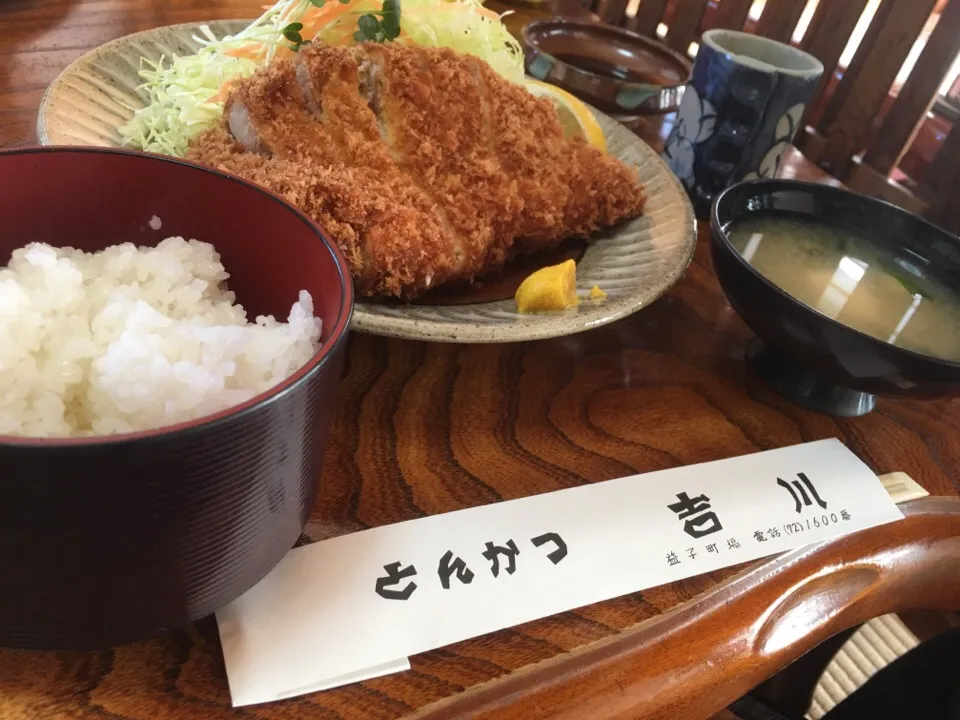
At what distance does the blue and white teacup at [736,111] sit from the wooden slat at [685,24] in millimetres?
1670

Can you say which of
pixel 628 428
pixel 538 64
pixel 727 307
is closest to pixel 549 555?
pixel 628 428

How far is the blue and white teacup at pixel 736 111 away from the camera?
1268 millimetres

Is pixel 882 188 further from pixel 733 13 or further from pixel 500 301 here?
pixel 500 301

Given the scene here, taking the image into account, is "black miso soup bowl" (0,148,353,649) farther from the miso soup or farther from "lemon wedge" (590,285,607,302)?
the miso soup

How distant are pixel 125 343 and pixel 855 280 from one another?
994mm

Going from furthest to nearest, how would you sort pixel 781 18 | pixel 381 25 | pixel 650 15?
pixel 650 15, pixel 781 18, pixel 381 25

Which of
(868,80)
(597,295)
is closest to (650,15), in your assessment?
(868,80)

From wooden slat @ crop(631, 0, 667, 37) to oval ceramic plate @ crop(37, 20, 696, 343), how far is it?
6.36 feet

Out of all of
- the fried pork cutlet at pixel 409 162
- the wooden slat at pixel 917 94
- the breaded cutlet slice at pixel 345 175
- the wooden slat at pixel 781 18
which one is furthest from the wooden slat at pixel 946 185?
the breaded cutlet slice at pixel 345 175

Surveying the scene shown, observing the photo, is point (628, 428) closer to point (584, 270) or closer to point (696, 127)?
point (584, 270)

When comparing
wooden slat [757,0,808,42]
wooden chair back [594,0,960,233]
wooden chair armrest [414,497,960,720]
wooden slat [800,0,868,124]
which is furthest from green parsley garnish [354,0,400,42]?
wooden slat [757,0,808,42]

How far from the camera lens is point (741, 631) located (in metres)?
0.70

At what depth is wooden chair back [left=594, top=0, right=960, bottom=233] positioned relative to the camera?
7.39 feet

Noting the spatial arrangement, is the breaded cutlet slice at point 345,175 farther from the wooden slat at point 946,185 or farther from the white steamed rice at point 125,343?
the wooden slat at point 946,185
